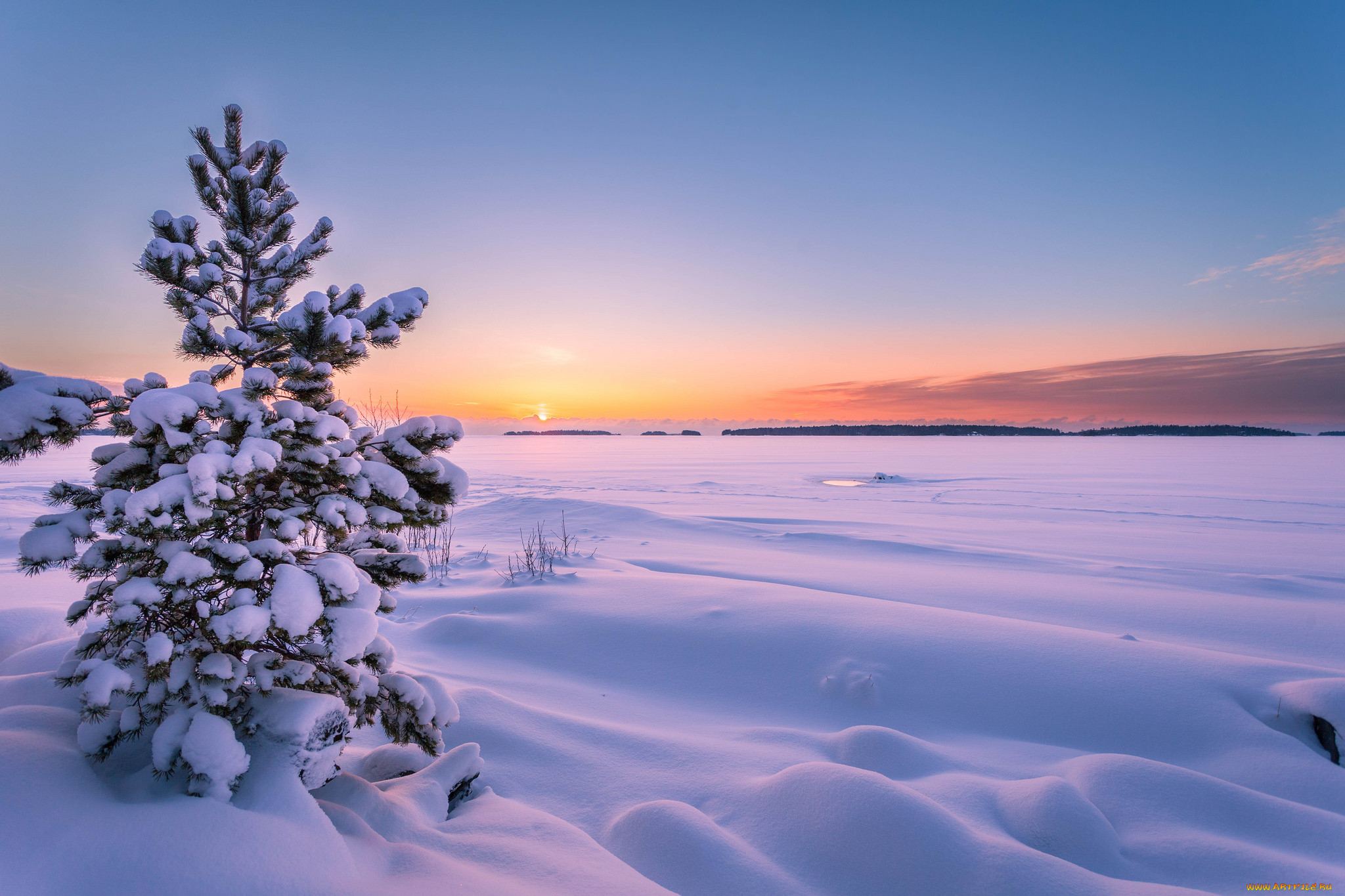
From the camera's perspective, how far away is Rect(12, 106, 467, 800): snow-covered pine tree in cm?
183

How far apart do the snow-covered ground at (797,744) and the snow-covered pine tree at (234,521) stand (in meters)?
0.27

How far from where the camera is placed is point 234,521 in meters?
2.43

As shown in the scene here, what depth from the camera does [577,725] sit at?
3314 mm

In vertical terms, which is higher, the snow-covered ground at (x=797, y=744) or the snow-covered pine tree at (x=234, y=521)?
the snow-covered pine tree at (x=234, y=521)

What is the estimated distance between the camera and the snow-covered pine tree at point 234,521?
183 cm

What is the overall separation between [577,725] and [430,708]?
1056mm

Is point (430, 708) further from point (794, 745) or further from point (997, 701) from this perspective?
point (997, 701)

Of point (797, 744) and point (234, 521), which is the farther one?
point (797, 744)

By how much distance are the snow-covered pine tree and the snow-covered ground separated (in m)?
0.27

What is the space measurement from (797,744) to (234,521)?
10.2 feet

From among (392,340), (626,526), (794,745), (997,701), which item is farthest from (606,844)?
(626,526)

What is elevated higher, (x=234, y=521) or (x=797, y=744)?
(x=234, y=521)

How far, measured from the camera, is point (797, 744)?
3.22 meters

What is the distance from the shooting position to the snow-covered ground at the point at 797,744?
1853 millimetres
